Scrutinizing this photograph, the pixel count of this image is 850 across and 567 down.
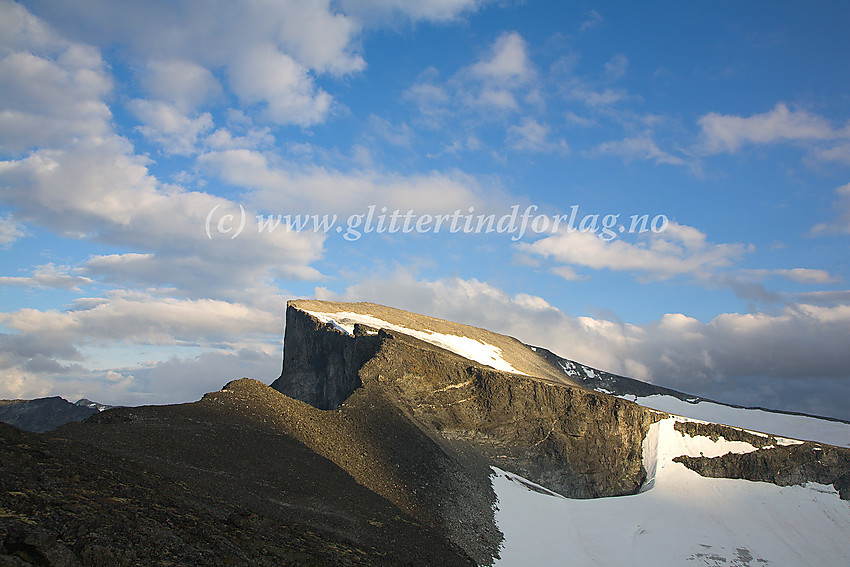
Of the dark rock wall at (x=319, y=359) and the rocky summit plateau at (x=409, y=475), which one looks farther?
the dark rock wall at (x=319, y=359)

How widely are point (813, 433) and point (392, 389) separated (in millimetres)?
62691

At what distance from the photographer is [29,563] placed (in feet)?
33.6

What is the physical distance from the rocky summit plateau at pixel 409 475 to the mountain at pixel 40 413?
64514mm

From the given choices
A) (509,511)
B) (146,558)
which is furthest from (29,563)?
(509,511)

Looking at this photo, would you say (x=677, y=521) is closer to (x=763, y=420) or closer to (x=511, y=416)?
(x=511, y=416)

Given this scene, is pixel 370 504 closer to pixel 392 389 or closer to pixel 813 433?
pixel 392 389

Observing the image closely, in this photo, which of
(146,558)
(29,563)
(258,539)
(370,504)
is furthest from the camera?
(370,504)

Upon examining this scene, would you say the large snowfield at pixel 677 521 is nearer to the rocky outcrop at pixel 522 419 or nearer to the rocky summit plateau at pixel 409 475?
the rocky summit plateau at pixel 409 475

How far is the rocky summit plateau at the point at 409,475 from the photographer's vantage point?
50.2 feet

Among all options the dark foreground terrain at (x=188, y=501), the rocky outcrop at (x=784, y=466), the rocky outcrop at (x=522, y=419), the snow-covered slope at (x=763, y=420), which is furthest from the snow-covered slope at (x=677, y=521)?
the snow-covered slope at (x=763, y=420)

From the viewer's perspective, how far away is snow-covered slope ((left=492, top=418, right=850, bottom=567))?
129 feet

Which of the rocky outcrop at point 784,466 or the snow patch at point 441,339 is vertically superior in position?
the snow patch at point 441,339

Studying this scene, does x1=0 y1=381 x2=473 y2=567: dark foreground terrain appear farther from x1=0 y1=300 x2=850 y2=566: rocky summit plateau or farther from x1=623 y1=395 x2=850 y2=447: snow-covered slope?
x1=623 y1=395 x2=850 y2=447: snow-covered slope

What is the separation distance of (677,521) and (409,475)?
1059 inches
